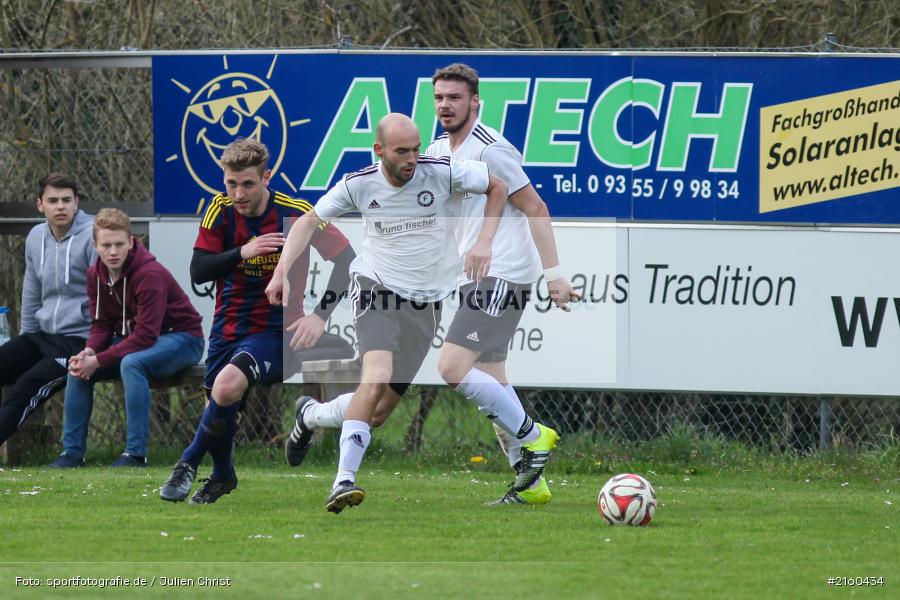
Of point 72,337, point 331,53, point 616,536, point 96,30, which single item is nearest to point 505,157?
point 616,536

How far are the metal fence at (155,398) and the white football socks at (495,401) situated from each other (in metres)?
2.97

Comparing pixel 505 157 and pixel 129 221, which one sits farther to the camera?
pixel 129 221

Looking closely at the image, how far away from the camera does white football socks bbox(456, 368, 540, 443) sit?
25.0ft

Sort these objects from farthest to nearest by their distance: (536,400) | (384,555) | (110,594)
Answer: (536,400)
(384,555)
(110,594)

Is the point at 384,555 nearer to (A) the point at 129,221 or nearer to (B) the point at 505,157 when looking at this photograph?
(B) the point at 505,157

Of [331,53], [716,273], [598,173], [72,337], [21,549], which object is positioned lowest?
[21,549]

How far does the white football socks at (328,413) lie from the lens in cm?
796

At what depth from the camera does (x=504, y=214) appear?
806 centimetres

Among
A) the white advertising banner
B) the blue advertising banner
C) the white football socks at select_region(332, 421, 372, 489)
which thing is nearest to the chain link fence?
the white advertising banner

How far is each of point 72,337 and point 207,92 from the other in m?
2.09

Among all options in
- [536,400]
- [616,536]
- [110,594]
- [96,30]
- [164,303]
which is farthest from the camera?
[96,30]

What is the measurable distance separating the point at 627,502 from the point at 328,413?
6.25 ft

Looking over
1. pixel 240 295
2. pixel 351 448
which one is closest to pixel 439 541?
pixel 351 448

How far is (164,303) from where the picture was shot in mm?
10242
